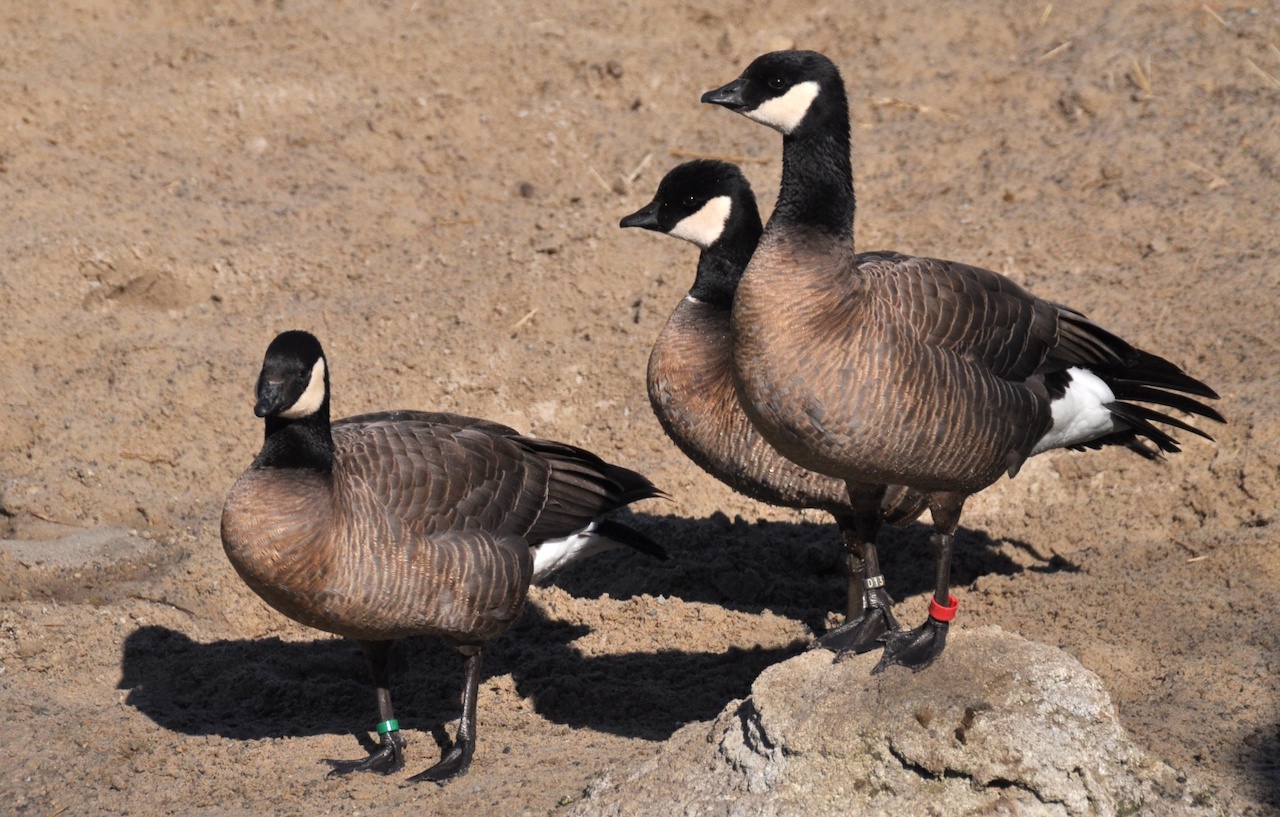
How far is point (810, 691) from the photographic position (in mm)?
4906

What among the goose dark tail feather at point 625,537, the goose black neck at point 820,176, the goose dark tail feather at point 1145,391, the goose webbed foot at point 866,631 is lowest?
the goose dark tail feather at point 625,537

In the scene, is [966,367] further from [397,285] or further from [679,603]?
[397,285]

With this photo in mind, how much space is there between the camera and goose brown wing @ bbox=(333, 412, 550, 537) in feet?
19.7

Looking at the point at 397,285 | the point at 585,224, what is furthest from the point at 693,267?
the point at 397,285

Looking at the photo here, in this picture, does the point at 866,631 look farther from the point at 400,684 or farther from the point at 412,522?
the point at 400,684

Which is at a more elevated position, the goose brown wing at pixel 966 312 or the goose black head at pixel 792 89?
the goose black head at pixel 792 89

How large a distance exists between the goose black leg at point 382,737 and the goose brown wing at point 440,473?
2.35 feet

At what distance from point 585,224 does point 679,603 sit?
3642 millimetres

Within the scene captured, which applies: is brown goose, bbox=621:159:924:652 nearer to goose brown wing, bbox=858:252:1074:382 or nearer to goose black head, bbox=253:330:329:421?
goose brown wing, bbox=858:252:1074:382

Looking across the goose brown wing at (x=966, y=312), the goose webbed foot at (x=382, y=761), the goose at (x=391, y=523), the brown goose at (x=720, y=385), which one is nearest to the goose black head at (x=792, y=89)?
the goose brown wing at (x=966, y=312)

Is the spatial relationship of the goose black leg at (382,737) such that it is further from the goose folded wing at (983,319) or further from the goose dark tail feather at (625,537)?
the goose folded wing at (983,319)

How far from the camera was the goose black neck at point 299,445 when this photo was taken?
227 inches

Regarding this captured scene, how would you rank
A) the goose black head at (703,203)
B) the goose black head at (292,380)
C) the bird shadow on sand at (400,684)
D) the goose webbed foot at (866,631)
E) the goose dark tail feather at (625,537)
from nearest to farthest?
the goose webbed foot at (866,631), the goose black head at (292,380), the bird shadow on sand at (400,684), the goose dark tail feather at (625,537), the goose black head at (703,203)

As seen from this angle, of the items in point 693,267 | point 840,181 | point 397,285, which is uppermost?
point 840,181
